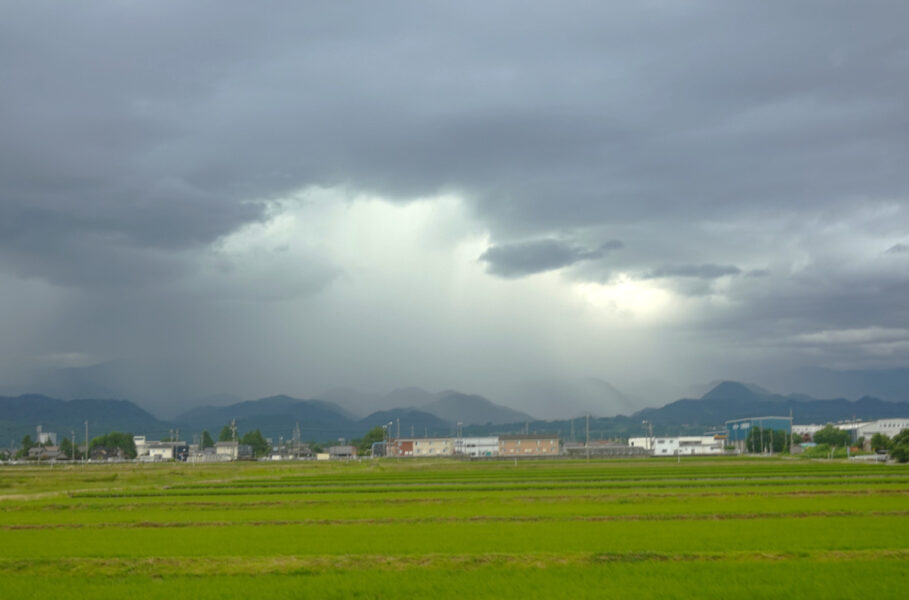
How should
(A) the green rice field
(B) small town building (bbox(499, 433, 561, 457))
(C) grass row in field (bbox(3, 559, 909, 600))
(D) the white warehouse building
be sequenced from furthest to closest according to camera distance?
(D) the white warehouse building
(B) small town building (bbox(499, 433, 561, 457))
(A) the green rice field
(C) grass row in field (bbox(3, 559, 909, 600))

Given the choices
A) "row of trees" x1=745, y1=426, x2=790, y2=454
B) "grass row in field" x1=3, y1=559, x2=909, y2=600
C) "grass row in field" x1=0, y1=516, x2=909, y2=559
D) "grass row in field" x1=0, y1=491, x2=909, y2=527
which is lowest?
"row of trees" x1=745, y1=426, x2=790, y2=454

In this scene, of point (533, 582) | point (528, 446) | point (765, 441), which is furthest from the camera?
point (765, 441)

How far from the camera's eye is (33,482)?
3196 inches

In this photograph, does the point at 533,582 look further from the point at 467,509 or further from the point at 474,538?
the point at 467,509

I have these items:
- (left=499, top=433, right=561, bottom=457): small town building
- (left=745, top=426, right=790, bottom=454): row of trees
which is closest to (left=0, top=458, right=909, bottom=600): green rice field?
(left=499, top=433, right=561, bottom=457): small town building

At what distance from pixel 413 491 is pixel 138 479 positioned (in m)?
45.6

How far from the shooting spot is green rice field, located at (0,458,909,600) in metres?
19.6

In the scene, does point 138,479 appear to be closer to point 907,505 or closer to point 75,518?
point 75,518

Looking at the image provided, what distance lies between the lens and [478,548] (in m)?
25.3

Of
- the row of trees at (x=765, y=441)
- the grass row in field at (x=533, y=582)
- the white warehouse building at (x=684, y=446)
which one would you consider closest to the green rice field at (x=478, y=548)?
the grass row in field at (x=533, y=582)

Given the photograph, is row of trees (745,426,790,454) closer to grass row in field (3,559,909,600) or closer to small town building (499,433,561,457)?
small town building (499,433,561,457)

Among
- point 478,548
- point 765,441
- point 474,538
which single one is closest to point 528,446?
point 765,441

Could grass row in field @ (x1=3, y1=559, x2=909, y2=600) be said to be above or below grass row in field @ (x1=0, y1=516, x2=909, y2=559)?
above

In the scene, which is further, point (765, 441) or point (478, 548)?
point (765, 441)
